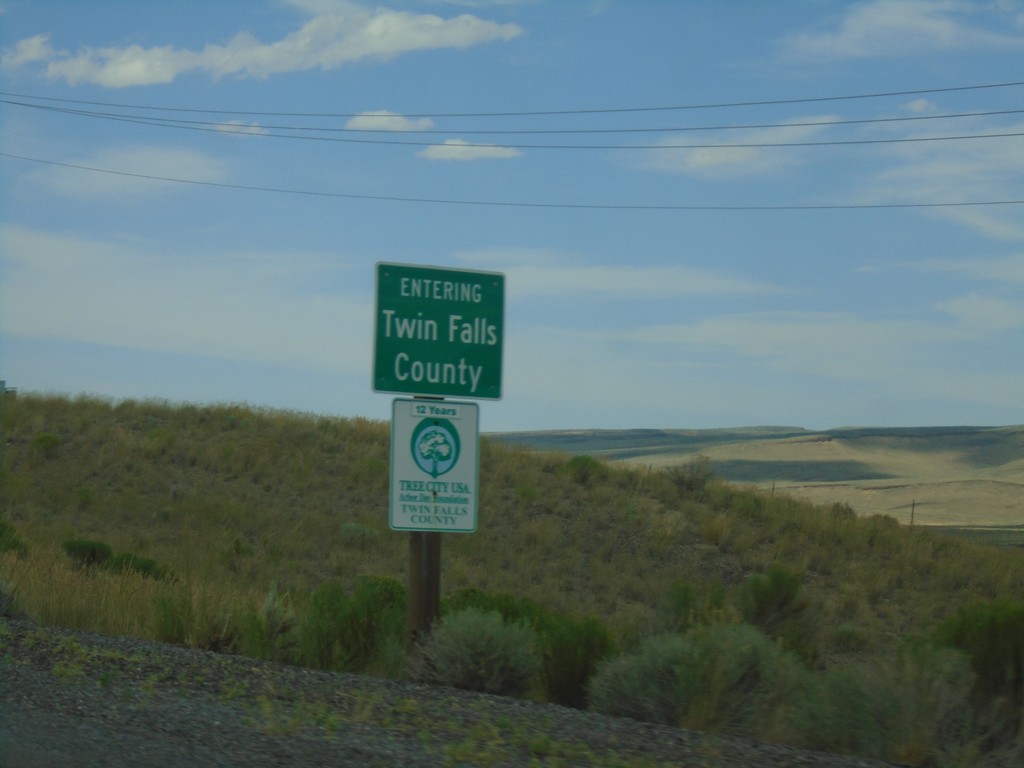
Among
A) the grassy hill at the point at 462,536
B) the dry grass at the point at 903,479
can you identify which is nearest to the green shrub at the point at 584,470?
the grassy hill at the point at 462,536

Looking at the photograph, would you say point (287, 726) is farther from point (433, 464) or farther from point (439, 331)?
point (439, 331)

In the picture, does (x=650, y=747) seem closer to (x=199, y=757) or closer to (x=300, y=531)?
(x=199, y=757)

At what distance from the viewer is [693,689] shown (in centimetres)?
897

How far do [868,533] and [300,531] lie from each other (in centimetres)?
1887

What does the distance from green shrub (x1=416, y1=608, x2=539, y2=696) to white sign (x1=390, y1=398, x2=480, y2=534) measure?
1.03 meters

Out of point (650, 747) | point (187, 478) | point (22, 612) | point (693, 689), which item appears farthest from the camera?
point (187, 478)

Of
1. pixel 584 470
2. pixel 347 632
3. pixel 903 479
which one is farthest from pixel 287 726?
pixel 903 479

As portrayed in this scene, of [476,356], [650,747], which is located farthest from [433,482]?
[650,747]

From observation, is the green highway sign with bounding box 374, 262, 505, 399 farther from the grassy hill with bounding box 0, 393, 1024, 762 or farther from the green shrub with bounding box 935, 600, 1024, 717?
the grassy hill with bounding box 0, 393, 1024, 762

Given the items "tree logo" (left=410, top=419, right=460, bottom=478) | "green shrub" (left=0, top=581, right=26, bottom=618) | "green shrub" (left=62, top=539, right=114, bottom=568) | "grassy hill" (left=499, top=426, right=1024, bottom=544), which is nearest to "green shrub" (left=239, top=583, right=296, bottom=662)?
"tree logo" (left=410, top=419, right=460, bottom=478)

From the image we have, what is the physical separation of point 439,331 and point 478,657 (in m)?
3.06

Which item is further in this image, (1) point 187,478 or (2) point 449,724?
(1) point 187,478

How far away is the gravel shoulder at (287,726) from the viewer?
6.50 m

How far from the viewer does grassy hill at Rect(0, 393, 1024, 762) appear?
31000 millimetres
